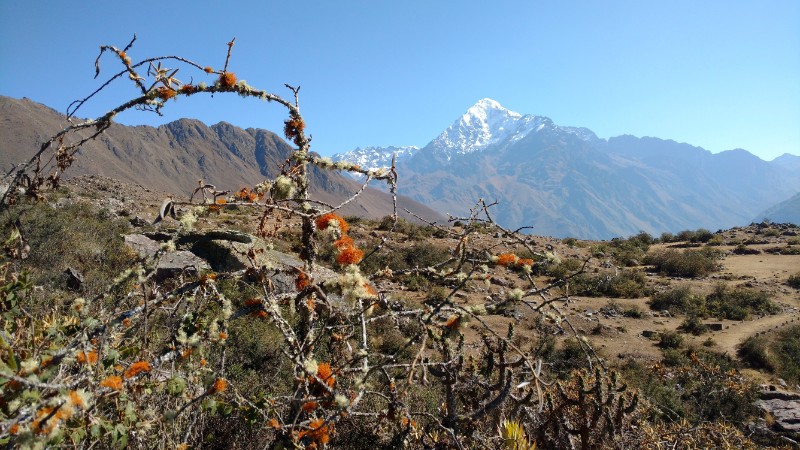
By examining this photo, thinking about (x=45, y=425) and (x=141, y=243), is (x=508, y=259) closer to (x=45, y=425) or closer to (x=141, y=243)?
(x=45, y=425)

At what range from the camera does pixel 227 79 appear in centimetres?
257

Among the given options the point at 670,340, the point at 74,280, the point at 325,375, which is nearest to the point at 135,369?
the point at 325,375

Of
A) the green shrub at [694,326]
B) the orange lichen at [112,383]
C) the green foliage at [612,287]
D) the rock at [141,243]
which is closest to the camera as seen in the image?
the orange lichen at [112,383]

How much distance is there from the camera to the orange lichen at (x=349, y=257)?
88.0 inches

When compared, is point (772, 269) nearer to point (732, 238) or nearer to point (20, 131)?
point (732, 238)

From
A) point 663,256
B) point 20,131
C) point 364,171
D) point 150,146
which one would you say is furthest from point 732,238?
point 150,146

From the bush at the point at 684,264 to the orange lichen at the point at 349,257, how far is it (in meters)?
27.5

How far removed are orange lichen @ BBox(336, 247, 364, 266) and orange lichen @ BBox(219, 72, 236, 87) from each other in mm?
1346

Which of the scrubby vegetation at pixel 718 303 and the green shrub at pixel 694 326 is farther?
the scrubby vegetation at pixel 718 303

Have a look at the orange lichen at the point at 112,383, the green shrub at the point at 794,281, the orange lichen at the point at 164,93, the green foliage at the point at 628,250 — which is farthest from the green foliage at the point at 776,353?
the orange lichen at the point at 164,93

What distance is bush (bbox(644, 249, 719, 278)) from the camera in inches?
940

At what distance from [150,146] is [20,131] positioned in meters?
59.0

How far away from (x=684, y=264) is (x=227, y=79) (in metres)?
28.8

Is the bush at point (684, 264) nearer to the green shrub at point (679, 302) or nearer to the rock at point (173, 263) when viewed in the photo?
the green shrub at point (679, 302)
